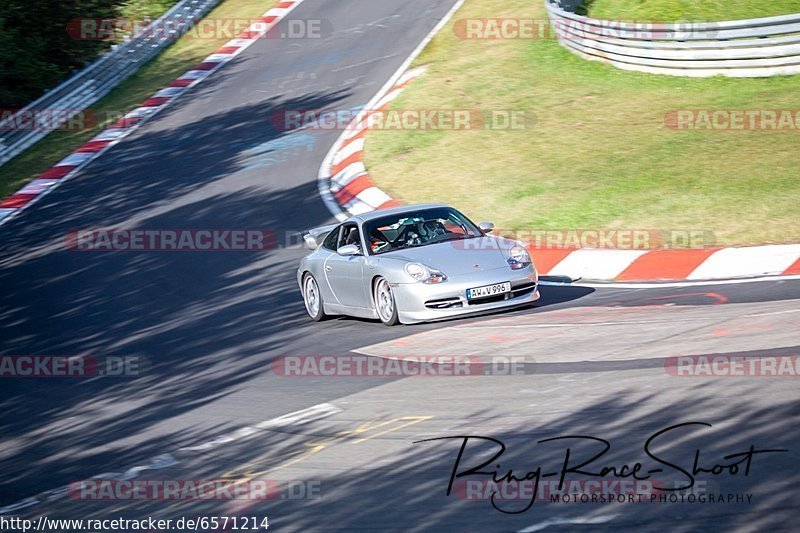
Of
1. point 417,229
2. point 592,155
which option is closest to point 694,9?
point 592,155

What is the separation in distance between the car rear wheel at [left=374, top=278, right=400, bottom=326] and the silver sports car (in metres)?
0.01

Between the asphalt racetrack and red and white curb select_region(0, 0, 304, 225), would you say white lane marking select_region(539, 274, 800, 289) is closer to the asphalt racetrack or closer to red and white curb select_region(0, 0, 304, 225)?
the asphalt racetrack

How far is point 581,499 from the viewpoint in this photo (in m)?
6.20

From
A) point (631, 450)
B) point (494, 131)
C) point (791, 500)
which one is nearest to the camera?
point (791, 500)

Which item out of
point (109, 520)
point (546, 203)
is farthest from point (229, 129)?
point (109, 520)

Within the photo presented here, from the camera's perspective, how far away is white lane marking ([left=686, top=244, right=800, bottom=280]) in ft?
41.5

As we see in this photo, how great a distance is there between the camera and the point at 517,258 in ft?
39.8

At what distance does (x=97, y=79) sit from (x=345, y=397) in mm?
21168

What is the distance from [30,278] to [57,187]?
5651mm

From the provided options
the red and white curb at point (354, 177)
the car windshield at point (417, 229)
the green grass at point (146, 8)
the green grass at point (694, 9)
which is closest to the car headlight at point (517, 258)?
the car windshield at point (417, 229)

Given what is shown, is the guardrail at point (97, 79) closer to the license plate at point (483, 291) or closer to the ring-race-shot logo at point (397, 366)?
the ring-race-shot logo at point (397, 366)

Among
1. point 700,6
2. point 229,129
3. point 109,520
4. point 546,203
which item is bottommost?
point 109,520

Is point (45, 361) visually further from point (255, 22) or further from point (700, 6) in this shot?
point (255, 22)

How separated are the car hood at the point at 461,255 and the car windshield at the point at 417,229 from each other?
22 cm
